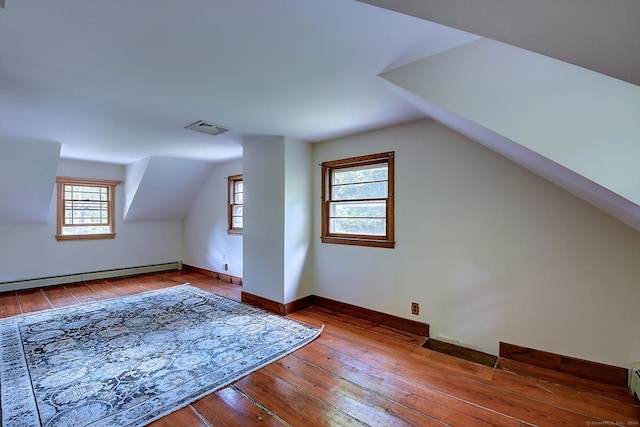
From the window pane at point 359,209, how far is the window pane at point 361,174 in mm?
298

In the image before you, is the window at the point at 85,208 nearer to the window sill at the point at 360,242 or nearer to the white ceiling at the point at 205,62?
the white ceiling at the point at 205,62

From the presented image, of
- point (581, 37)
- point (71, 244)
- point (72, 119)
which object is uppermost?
point (72, 119)

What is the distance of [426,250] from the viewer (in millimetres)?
3010

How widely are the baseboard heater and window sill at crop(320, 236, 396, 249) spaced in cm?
433

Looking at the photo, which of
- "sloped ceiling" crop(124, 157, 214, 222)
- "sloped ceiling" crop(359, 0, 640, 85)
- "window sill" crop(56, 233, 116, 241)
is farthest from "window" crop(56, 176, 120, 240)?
"sloped ceiling" crop(359, 0, 640, 85)

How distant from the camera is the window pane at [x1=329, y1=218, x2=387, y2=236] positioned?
11.4 ft

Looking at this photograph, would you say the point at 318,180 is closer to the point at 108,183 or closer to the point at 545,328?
the point at 545,328

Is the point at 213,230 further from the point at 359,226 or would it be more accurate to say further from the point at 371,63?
the point at 371,63

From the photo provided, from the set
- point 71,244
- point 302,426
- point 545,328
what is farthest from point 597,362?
point 71,244

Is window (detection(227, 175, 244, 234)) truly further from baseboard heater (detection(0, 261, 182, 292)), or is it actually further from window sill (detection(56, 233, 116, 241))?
window sill (detection(56, 233, 116, 241))

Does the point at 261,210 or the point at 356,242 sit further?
the point at 261,210

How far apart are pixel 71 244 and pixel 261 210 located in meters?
4.05

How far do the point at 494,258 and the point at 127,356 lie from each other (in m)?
3.45

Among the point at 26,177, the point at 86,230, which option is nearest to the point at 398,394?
the point at 26,177
